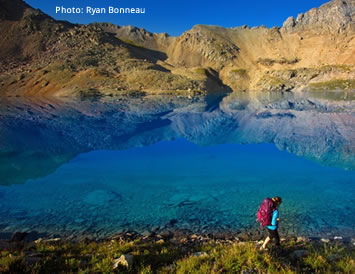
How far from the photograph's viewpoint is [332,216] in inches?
523

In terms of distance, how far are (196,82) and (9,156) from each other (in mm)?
99270

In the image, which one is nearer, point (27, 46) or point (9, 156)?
point (9, 156)

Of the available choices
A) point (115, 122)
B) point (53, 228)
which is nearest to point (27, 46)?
point (115, 122)

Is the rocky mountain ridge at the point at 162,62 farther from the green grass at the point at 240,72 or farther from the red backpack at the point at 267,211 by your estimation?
the red backpack at the point at 267,211

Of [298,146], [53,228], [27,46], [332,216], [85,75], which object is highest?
[27,46]

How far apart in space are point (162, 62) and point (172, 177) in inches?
5758

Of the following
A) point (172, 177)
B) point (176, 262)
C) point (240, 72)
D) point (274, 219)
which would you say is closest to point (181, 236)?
point (176, 262)

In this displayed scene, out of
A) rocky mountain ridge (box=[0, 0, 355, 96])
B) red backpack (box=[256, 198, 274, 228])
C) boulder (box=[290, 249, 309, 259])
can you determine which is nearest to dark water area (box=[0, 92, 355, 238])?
boulder (box=[290, 249, 309, 259])

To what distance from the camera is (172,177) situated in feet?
63.7

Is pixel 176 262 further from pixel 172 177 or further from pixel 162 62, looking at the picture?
pixel 162 62

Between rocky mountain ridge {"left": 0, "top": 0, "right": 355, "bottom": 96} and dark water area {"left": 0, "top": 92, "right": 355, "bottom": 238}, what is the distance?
65.2m

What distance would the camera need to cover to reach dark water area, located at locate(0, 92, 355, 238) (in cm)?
1306

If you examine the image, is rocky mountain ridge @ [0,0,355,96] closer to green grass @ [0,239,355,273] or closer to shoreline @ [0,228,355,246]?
shoreline @ [0,228,355,246]

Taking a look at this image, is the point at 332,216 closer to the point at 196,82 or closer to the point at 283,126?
the point at 283,126
